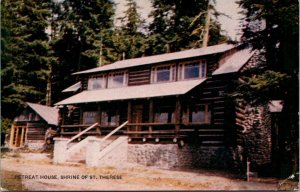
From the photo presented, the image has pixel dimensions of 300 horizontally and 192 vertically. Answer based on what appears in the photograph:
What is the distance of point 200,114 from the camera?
59.0 feet

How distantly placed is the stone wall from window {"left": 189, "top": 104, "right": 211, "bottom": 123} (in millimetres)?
1636

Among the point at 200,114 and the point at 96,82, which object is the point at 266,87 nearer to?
the point at 200,114

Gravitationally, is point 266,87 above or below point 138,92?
below

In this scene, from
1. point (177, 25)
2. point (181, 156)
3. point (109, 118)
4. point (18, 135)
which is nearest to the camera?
point (181, 156)

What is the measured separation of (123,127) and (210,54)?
6.10m

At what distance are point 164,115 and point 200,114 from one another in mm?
2140

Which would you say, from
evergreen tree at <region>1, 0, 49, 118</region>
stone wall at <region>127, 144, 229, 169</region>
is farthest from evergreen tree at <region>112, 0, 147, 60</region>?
stone wall at <region>127, 144, 229, 169</region>

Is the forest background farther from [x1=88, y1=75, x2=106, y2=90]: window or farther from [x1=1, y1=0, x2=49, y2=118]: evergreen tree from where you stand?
[x1=88, y1=75, x2=106, y2=90]: window

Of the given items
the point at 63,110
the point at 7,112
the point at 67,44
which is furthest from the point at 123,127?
the point at 67,44

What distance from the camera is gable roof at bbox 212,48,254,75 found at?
17.0m

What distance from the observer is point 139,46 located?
27.6 m

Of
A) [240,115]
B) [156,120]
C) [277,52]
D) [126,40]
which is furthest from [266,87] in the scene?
[126,40]

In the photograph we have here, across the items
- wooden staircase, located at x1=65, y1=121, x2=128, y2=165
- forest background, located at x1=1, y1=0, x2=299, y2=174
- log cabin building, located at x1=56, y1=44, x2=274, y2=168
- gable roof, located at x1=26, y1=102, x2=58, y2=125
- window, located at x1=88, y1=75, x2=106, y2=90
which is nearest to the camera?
forest background, located at x1=1, y1=0, x2=299, y2=174

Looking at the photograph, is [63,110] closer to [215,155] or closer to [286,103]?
[215,155]
